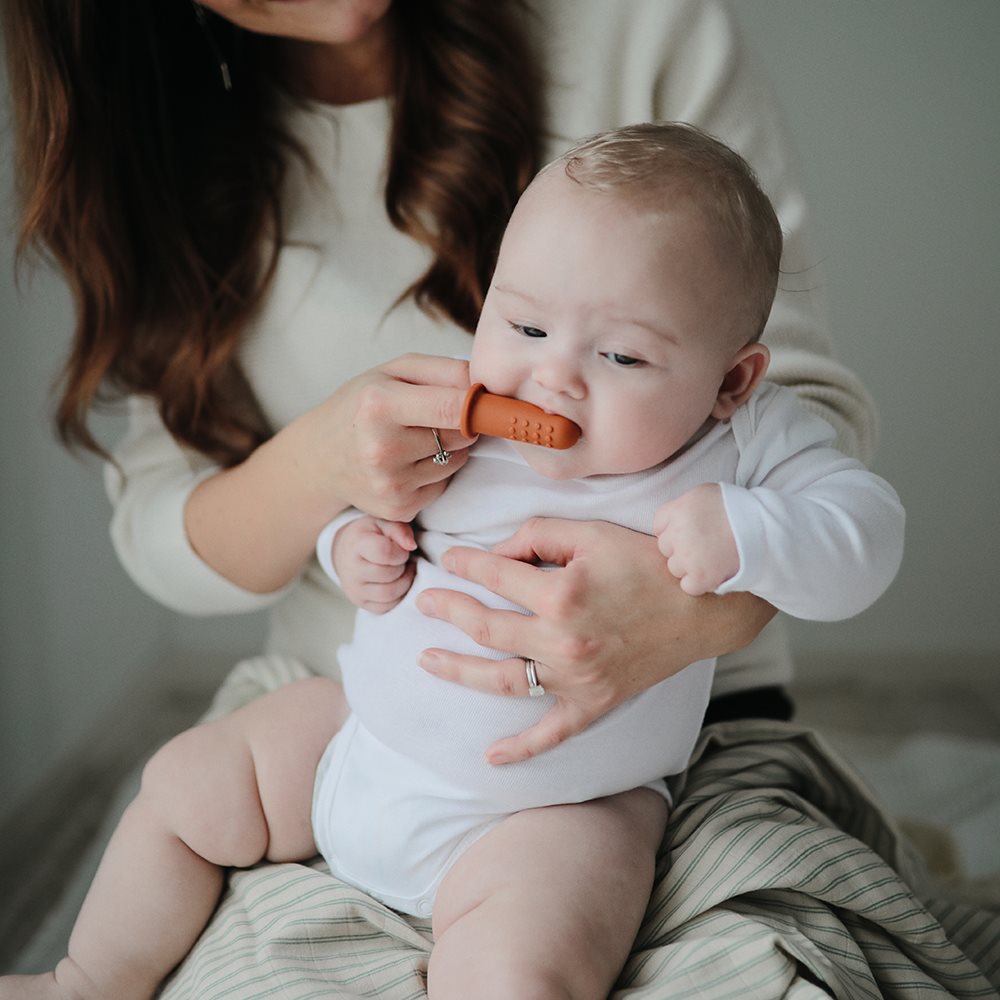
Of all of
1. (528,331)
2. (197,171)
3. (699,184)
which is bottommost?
(197,171)

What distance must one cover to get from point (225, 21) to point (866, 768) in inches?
56.1

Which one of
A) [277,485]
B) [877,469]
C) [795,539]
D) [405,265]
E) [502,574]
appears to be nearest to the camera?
[795,539]

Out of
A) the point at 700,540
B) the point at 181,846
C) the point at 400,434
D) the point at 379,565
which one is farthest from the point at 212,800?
the point at 700,540

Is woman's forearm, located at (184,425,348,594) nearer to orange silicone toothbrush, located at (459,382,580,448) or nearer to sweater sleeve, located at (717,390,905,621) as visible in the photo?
orange silicone toothbrush, located at (459,382,580,448)

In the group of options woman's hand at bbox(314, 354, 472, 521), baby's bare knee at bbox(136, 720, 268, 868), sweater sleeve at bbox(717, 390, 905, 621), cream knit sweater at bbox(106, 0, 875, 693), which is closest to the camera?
sweater sleeve at bbox(717, 390, 905, 621)

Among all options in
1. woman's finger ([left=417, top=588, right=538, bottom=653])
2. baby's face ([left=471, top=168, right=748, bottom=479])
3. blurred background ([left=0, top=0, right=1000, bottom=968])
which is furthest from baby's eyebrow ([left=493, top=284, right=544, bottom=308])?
blurred background ([left=0, top=0, right=1000, bottom=968])

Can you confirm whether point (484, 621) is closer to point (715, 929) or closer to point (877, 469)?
point (715, 929)

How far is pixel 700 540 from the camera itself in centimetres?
75

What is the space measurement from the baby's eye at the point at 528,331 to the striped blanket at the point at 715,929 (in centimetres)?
44

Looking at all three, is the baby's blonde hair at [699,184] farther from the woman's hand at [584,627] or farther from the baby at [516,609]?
the woman's hand at [584,627]

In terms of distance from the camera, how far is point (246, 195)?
1216 mm

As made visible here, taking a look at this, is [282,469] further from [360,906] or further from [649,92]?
[649,92]

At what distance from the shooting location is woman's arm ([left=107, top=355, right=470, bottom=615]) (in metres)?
0.87

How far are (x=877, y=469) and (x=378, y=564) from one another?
140 cm
